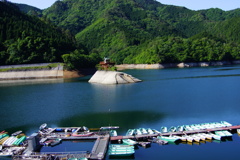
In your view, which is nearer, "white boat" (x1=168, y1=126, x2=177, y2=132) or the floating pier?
the floating pier

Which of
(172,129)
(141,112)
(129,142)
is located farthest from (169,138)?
(141,112)

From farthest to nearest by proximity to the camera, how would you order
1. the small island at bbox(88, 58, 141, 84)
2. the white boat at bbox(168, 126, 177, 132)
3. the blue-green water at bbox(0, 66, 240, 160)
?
1. the small island at bbox(88, 58, 141, 84)
2. the white boat at bbox(168, 126, 177, 132)
3. the blue-green water at bbox(0, 66, 240, 160)

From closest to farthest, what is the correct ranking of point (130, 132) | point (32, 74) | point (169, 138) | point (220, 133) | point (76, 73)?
1. point (169, 138)
2. point (220, 133)
3. point (130, 132)
4. point (32, 74)
5. point (76, 73)

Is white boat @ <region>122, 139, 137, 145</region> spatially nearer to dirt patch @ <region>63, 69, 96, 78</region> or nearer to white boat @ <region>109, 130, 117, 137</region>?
white boat @ <region>109, 130, 117, 137</region>

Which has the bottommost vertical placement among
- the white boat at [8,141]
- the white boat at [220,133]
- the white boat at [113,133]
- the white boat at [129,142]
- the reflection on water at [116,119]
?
the white boat at [8,141]

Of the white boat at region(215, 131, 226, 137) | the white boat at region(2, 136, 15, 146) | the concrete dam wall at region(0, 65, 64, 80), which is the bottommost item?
the concrete dam wall at region(0, 65, 64, 80)

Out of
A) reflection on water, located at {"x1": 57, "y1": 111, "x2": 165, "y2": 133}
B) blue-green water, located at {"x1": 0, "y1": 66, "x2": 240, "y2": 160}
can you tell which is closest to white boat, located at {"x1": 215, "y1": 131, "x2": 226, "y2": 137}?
blue-green water, located at {"x1": 0, "y1": 66, "x2": 240, "y2": 160}

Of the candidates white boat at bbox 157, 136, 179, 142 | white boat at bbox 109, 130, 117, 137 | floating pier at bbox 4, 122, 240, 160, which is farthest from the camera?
white boat at bbox 109, 130, 117, 137

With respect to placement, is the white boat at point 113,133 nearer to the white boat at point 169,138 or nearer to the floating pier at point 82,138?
the floating pier at point 82,138

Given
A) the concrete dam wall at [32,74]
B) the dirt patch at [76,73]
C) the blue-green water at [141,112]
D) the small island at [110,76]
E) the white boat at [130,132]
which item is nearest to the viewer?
the blue-green water at [141,112]

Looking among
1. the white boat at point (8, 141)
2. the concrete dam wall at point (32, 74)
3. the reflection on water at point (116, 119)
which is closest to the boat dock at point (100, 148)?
the reflection on water at point (116, 119)

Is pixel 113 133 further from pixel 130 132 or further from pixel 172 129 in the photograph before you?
pixel 172 129

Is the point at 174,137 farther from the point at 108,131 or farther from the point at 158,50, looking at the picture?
the point at 158,50

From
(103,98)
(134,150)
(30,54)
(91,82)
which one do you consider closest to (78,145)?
(134,150)
